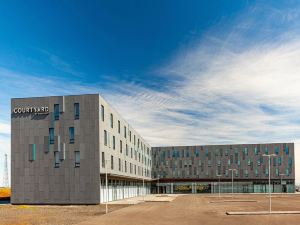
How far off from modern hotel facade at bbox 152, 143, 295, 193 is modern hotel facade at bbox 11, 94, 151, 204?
77.0 metres

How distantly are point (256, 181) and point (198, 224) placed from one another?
107609 mm

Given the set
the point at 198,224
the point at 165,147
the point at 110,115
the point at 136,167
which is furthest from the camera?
the point at 165,147

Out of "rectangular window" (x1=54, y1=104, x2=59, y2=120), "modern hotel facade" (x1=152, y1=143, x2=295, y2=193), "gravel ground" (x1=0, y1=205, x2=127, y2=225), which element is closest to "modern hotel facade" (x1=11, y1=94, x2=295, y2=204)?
"rectangular window" (x1=54, y1=104, x2=59, y2=120)

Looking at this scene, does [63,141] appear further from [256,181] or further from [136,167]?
[256,181]

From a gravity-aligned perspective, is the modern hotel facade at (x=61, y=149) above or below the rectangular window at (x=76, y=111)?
below

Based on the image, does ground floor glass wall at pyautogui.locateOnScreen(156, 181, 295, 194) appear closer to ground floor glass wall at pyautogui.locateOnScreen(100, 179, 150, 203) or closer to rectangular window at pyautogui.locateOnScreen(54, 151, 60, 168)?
ground floor glass wall at pyautogui.locateOnScreen(100, 179, 150, 203)

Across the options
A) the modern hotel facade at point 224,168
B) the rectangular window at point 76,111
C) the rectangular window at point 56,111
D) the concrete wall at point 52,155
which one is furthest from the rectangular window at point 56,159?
the modern hotel facade at point 224,168

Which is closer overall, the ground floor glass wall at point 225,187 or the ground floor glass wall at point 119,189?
the ground floor glass wall at point 119,189

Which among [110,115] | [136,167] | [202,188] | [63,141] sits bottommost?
[202,188]

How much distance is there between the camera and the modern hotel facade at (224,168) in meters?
134

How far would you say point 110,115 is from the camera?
72.4m

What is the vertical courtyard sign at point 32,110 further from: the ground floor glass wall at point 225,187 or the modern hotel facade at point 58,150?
the ground floor glass wall at point 225,187

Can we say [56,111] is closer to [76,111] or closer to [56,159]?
[76,111]

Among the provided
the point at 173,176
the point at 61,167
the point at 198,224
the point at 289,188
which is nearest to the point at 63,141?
the point at 61,167
